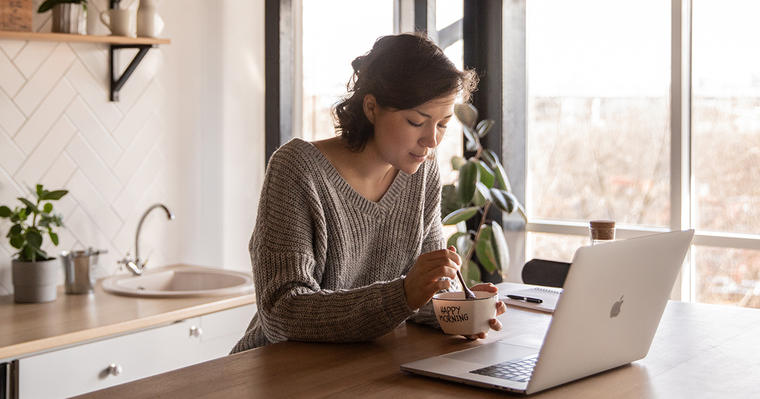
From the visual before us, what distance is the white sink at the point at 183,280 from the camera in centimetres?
303

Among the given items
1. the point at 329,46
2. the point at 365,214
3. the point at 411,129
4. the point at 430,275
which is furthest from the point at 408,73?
the point at 329,46

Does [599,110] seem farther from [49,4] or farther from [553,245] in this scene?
[49,4]

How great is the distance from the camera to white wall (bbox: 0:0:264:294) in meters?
2.90

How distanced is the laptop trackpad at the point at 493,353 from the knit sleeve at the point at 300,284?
149 mm

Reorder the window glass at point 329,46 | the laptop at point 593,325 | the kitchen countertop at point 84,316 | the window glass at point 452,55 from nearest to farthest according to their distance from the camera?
the laptop at point 593,325 < the kitchen countertop at point 84,316 < the window glass at point 452,55 < the window glass at point 329,46

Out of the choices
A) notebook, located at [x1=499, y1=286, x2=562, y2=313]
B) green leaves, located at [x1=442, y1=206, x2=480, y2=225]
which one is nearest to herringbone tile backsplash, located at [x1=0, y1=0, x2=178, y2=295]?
green leaves, located at [x1=442, y1=206, x2=480, y2=225]

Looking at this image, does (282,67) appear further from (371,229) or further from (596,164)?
(371,229)

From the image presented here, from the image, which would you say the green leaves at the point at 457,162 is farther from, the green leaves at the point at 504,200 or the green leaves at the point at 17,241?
the green leaves at the point at 17,241

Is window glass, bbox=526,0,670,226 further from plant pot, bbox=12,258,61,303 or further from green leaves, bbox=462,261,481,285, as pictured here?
plant pot, bbox=12,258,61,303

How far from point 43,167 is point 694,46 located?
2.39 meters

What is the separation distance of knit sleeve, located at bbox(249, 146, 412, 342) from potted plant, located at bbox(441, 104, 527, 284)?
1406 mm

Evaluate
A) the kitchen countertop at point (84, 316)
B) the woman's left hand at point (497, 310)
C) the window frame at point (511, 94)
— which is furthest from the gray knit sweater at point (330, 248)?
the window frame at point (511, 94)

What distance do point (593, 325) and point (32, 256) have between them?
2.00m

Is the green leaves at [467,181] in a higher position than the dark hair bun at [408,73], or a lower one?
lower
